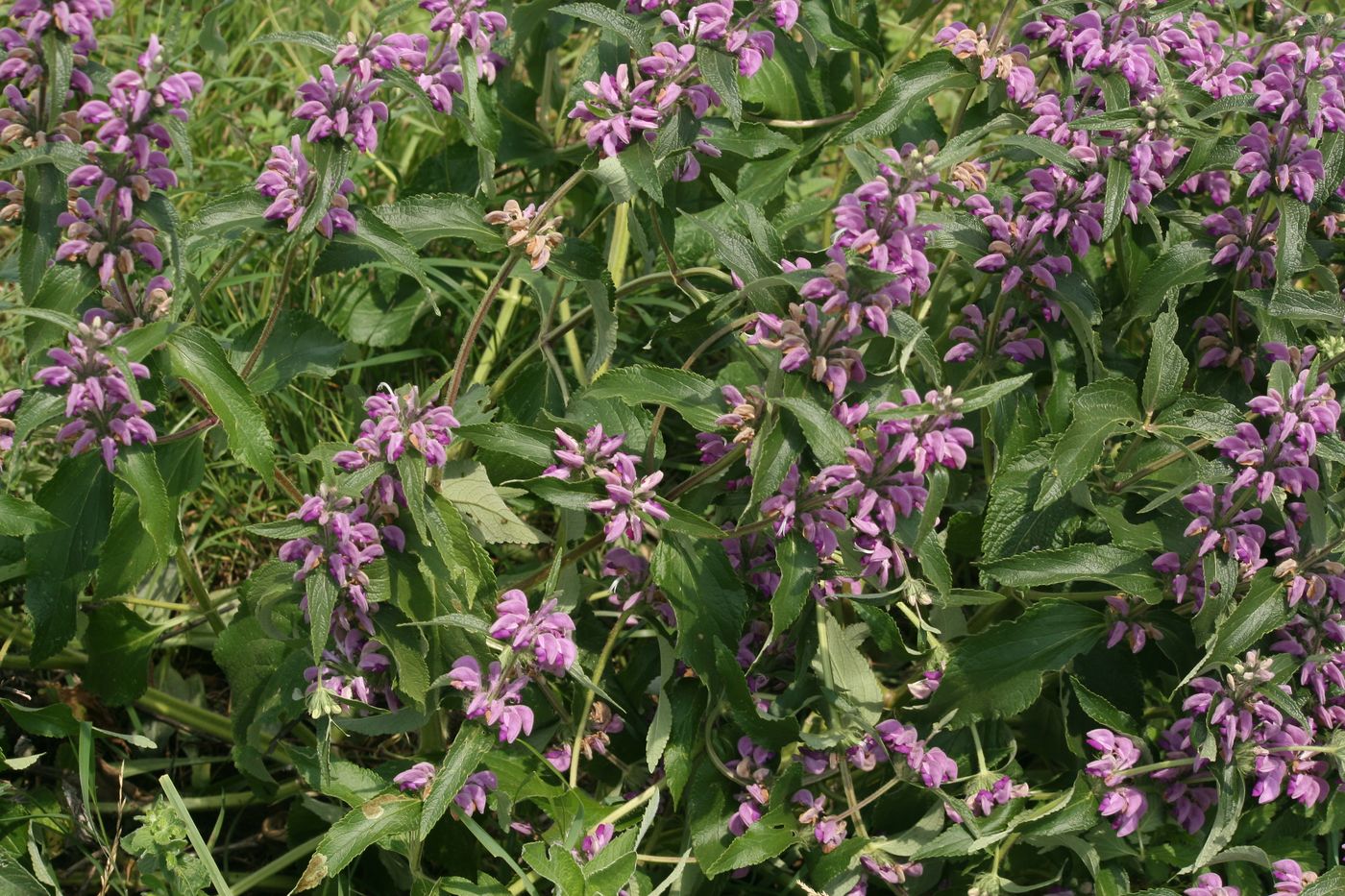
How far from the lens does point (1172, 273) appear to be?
2752mm

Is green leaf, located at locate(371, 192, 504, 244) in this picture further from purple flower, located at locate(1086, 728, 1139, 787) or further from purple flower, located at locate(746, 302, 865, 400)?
purple flower, located at locate(1086, 728, 1139, 787)

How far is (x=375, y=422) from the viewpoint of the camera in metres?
2.38

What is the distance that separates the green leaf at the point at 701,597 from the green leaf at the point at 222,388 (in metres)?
0.75

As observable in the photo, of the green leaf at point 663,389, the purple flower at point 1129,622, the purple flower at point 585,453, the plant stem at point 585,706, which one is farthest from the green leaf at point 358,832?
the purple flower at point 1129,622

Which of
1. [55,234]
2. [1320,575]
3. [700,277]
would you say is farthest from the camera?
[700,277]

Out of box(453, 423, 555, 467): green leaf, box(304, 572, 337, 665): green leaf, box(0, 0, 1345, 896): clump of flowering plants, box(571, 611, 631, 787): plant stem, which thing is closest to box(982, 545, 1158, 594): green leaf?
box(0, 0, 1345, 896): clump of flowering plants

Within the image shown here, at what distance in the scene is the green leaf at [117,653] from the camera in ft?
9.29

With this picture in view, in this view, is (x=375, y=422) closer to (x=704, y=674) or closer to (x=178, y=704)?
(x=704, y=674)

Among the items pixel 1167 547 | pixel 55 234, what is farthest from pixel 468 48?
pixel 1167 547

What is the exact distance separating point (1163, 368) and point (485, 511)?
135 cm

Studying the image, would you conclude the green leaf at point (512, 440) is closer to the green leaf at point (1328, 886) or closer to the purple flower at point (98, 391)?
the purple flower at point (98, 391)

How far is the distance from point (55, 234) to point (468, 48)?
85 cm

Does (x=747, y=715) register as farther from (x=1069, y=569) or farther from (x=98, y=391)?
(x=98, y=391)

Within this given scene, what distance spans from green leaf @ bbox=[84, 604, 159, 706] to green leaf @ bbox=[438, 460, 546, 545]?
743 mm
